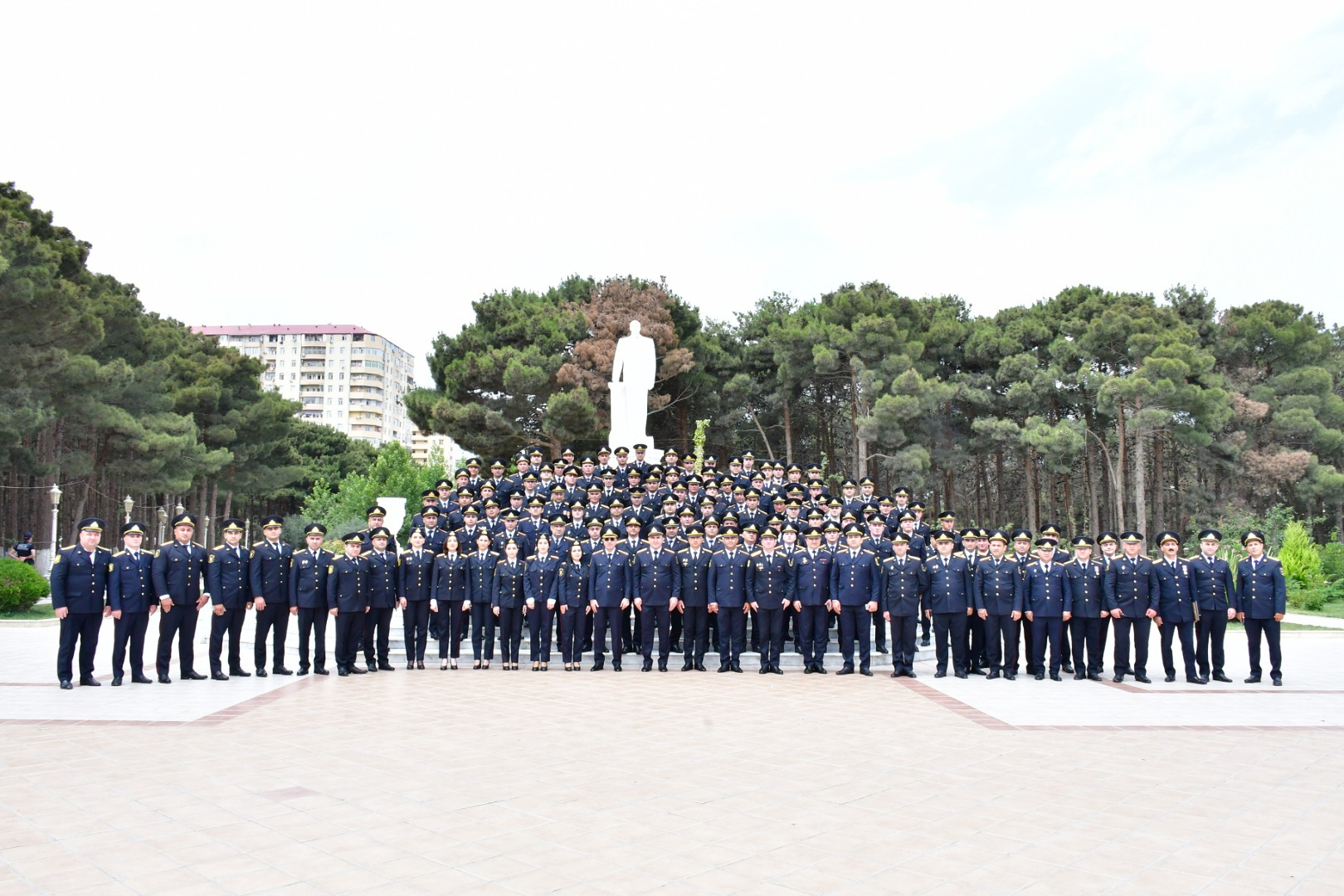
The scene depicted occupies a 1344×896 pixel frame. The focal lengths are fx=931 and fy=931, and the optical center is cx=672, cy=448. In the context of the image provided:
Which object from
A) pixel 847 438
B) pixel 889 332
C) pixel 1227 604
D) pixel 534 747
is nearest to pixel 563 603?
pixel 534 747

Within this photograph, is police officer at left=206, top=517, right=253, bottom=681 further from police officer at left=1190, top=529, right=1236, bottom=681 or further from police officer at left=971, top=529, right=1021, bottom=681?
police officer at left=1190, top=529, right=1236, bottom=681

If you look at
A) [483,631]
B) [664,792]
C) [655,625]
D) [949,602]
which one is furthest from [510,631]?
[664,792]

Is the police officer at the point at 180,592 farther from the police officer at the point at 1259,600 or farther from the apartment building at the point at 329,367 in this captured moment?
the apartment building at the point at 329,367

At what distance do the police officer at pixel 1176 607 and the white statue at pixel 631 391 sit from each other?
12.2 meters

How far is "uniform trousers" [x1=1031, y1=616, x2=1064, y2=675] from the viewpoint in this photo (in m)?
10.3

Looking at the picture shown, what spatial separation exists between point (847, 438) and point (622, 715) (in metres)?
34.7

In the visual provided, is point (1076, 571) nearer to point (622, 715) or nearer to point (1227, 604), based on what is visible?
point (1227, 604)

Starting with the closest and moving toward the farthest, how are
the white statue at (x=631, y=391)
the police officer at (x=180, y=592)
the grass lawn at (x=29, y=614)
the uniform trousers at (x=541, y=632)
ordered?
the police officer at (x=180, y=592), the uniform trousers at (x=541, y=632), the grass lawn at (x=29, y=614), the white statue at (x=631, y=391)

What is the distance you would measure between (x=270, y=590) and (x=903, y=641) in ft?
22.9

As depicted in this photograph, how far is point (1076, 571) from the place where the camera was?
→ 10344 mm

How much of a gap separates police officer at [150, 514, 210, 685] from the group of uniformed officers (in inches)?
0.7

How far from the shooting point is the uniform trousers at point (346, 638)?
1017 cm

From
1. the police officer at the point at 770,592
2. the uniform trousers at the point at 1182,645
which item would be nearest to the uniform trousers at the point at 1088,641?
the uniform trousers at the point at 1182,645

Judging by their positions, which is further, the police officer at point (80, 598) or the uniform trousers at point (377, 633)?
the uniform trousers at point (377, 633)
